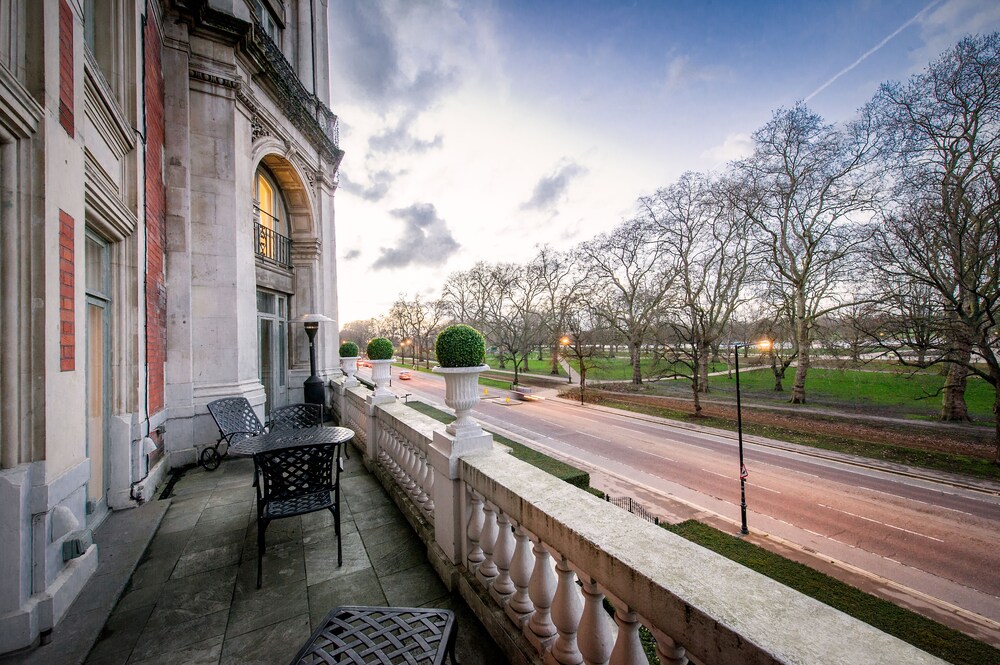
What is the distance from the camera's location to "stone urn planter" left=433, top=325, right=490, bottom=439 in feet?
9.48

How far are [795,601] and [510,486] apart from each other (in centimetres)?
133

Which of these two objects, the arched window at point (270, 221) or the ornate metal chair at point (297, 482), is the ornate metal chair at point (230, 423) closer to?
the ornate metal chair at point (297, 482)

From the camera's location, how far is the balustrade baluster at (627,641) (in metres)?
1.42

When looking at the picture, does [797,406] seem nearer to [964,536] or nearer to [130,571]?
[964,536]

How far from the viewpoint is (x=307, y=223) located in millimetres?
10852

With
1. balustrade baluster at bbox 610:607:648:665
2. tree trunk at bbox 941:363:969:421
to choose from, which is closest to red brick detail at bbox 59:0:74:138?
balustrade baluster at bbox 610:607:648:665

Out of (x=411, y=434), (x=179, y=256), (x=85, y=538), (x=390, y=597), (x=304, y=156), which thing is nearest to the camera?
(x=390, y=597)

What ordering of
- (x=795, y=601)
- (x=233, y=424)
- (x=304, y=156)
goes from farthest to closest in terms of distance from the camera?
(x=304, y=156) → (x=233, y=424) → (x=795, y=601)

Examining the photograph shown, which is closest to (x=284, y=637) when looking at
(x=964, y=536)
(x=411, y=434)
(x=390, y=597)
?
(x=390, y=597)

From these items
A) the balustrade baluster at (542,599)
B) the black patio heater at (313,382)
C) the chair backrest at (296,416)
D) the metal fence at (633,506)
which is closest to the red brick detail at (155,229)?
the chair backrest at (296,416)

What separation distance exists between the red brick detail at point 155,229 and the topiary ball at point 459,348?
472cm

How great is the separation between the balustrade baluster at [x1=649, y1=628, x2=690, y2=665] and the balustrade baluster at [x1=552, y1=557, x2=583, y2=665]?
19.6 inches

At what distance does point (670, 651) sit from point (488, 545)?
4.73ft

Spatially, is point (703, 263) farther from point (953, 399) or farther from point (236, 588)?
point (236, 588)
